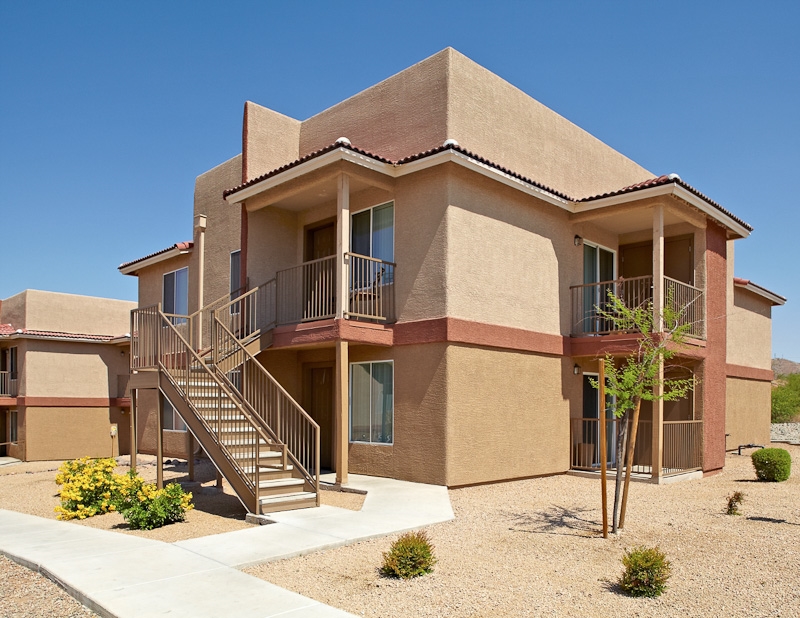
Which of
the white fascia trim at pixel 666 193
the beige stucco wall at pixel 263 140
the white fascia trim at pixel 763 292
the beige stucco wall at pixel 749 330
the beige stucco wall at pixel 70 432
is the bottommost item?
the beige stucco wall at pixel 70 432

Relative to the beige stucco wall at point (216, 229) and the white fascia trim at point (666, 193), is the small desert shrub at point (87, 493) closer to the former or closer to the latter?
the beige stucco wall at point (216, 229)

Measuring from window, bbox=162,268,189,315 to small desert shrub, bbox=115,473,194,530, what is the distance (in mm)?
10896

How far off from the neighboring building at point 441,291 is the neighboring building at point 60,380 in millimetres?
12209

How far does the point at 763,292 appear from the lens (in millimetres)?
24312

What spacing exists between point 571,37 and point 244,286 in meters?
8.74

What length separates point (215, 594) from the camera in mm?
6488

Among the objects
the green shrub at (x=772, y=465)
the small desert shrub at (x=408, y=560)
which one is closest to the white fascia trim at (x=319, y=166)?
the small desert shrub at (x=408, y=560)

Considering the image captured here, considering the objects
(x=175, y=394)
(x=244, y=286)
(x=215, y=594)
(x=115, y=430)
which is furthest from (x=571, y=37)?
(x=115, y=430)

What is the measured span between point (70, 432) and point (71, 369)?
2435 mm

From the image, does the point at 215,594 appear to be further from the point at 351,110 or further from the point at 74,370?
the point at 74,370

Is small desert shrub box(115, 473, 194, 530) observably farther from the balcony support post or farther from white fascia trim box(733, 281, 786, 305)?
white fascia trim box(733, 281, 786, 305)

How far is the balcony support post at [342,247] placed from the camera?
43.2 feet

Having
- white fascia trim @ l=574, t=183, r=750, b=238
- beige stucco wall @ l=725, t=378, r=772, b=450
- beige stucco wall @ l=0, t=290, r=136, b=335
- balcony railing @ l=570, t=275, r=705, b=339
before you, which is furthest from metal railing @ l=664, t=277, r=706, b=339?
beige stucco wall @ l=0, t=290, r=136, b=335

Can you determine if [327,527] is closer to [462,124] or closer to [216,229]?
[462,124]
